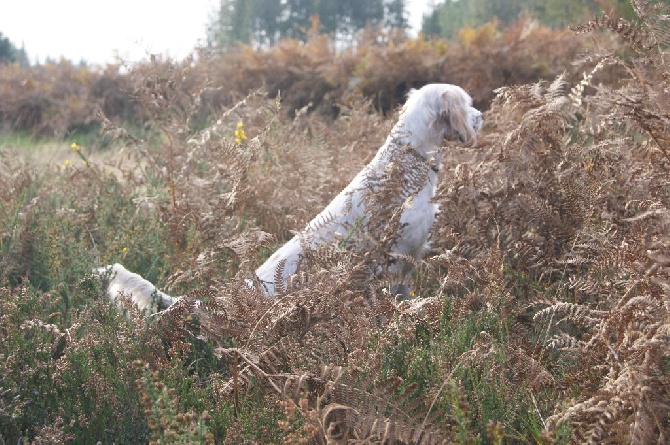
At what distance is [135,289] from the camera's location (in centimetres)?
323

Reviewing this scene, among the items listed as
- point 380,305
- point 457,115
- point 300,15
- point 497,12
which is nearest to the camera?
point 380,305

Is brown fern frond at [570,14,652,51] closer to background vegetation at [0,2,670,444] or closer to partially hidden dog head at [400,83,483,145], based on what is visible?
background vegetation at [0,2,670,444]

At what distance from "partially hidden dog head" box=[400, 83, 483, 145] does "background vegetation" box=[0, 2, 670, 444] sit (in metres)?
0.20

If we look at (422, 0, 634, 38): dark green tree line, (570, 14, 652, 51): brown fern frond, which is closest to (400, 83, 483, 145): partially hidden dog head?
(570, 14, 652, 51): brown fern frond

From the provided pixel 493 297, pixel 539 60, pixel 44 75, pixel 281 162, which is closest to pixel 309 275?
pixel 493 297

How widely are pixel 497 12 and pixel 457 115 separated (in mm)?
30739

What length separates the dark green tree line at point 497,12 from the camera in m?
14.4

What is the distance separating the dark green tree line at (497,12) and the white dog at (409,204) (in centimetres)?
499

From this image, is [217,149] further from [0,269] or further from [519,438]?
[519,438]

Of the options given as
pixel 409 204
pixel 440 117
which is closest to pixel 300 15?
pixel 440 117

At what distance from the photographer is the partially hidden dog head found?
418 cm

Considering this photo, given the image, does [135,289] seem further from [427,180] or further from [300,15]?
[300,15]

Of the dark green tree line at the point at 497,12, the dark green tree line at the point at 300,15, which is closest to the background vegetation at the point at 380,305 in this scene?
the dark green tree line at the point at 497,12

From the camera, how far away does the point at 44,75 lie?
1430cm
